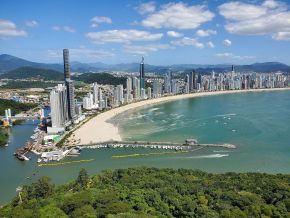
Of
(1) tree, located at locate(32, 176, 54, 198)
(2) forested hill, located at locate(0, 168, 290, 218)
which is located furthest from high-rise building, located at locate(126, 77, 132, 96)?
(1) tree, located at locate(32, 176, 54, 198)

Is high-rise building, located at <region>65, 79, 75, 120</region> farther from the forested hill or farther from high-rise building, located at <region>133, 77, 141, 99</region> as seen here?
high-rise building, located at <region>133, 77, 141, 99</region>

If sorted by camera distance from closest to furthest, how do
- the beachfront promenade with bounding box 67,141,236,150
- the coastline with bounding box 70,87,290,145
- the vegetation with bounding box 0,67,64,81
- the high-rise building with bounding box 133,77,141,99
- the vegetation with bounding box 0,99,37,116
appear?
the beachfront promenade with bounding box 67,141,236,150 → the coastline with bounding box 70,87,290,145 → the vegetation with bounding box 0,99,37,116 → the high-rise building with bounding box 133,77,141,99 → the vegetation with bounding box 0,67,64,81

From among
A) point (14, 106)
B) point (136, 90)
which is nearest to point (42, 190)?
point (14, 106)

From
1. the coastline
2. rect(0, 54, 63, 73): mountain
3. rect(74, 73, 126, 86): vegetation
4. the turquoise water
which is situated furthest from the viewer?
rect(0, 54, 63, 73): mountain

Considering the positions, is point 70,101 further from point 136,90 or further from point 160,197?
point 160,197

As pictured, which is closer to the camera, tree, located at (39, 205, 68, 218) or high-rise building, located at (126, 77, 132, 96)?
tree, located at (39, 205, 68, 218)

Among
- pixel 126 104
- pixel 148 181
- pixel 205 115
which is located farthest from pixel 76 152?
pixel 126 104

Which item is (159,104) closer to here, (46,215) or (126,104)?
(126,104)
